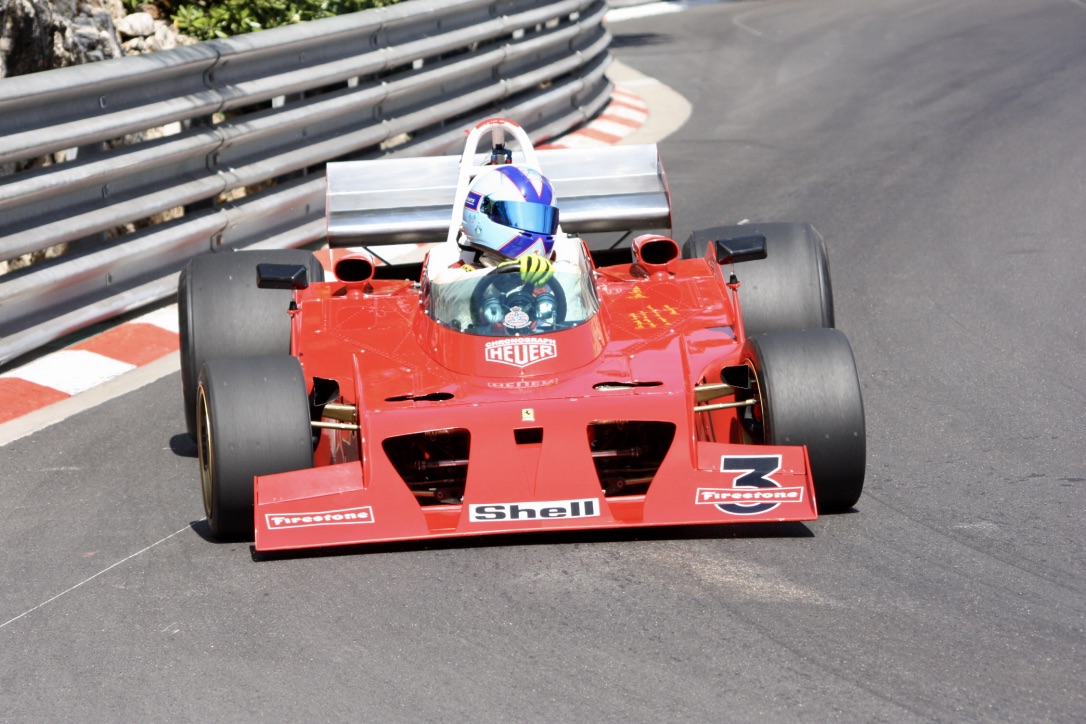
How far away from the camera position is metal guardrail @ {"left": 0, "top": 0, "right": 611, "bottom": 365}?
908cm

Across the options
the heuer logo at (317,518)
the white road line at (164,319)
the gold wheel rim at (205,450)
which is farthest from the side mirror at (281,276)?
the white road line at (164,319)

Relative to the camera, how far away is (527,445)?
245 inches

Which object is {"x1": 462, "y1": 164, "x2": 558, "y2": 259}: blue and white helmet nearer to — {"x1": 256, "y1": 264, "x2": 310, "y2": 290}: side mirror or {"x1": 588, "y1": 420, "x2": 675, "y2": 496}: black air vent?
{"x1": 256, "y1": 264, "x2": 310, "y2": 290}: side mirror

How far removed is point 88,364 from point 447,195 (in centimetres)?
227

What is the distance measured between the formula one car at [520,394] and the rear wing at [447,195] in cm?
65

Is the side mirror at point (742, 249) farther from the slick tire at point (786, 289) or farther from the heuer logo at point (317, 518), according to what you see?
the heuer logo at point (317, 518)

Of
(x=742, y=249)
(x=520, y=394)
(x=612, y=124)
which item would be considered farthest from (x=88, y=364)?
(x=612, y=124)

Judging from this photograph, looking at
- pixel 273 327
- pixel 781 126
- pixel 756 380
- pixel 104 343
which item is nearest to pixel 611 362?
pixel 756 380

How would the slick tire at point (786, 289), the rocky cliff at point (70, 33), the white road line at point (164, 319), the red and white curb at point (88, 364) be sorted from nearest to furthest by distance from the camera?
1. the slick tire at point (786, 289)
2. the red and white curb at point (88, 364)
3. the white road line at point (164, 319)
4. the rocky cliff at point (70, 33)

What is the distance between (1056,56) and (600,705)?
17.2 metres

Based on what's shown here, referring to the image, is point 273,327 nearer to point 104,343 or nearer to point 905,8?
point 104,343

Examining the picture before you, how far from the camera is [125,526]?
6.76 meters

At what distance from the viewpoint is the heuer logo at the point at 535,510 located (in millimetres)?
6070

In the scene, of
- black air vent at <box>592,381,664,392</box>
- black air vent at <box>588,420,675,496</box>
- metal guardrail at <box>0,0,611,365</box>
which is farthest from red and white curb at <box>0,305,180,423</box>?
black air vent at <box>592,381,664,392</box>
